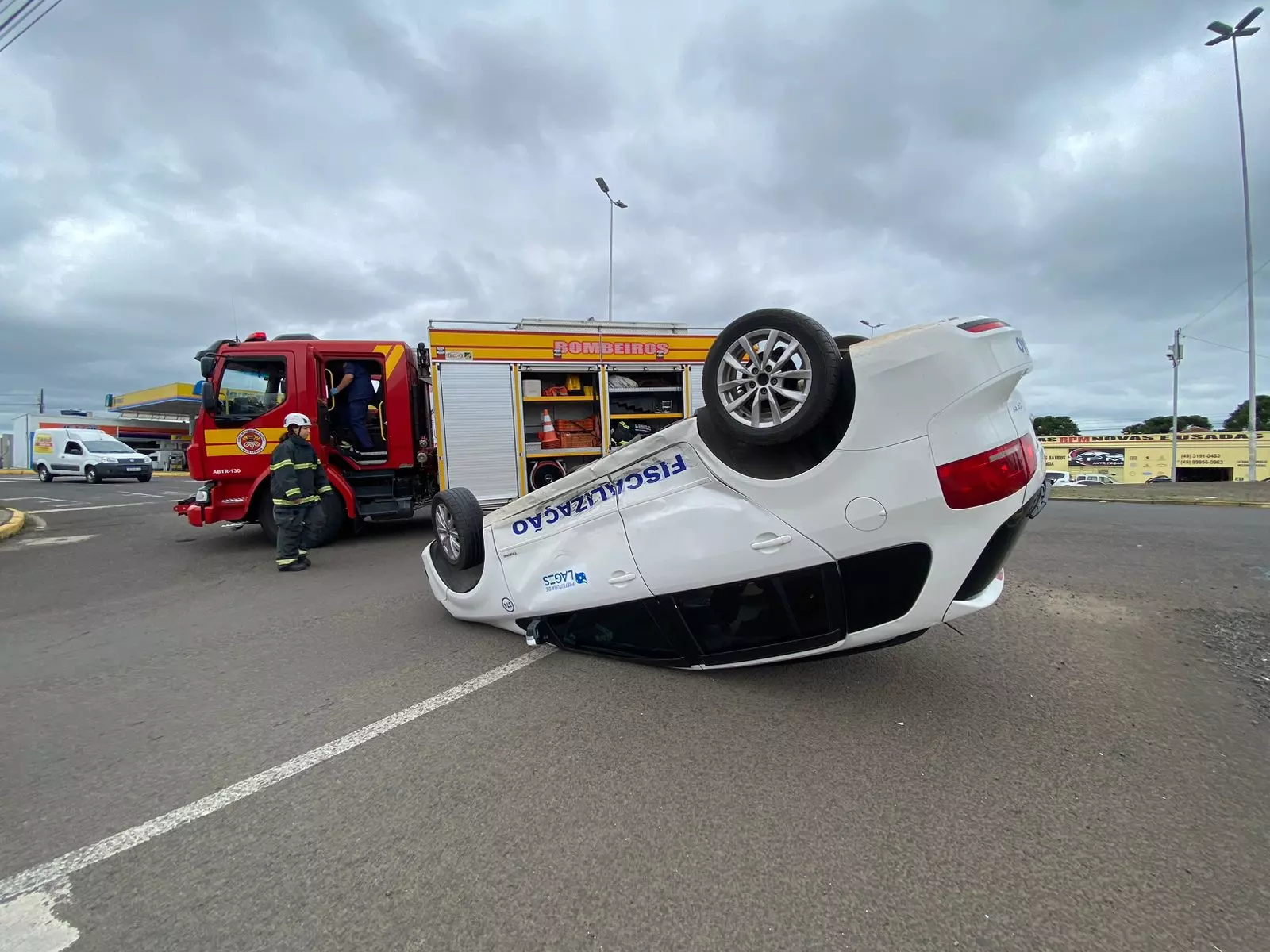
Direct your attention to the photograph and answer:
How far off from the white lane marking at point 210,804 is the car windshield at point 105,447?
→ 28409 millimetres

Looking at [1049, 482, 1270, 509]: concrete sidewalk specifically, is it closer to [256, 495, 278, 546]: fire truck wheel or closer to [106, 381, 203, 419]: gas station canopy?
[256, 495, 278, 546]: fire truck wheel

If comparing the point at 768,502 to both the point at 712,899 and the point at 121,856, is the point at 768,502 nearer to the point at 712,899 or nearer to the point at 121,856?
the point at 712,899

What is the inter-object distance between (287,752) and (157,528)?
33.1ft

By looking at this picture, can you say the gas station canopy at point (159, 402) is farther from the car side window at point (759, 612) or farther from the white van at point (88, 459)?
the car side window at point (759, 612)

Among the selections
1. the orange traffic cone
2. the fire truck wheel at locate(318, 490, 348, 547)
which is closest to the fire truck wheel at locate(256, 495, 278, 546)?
the fire truck wheel at locate(318, 490, 348, 547)

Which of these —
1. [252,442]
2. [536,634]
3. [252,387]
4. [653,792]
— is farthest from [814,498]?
[252,387]

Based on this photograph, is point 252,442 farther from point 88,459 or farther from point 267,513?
point 88,459

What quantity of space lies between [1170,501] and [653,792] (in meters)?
15.6

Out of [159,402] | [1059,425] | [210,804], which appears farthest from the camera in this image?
[1059,425]

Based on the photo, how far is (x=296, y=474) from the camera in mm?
6695

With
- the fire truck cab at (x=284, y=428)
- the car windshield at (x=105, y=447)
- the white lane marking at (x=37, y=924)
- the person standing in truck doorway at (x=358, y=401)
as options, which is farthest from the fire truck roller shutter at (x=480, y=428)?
the car windshield at (x=105, y=447)

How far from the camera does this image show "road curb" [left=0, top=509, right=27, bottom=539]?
30.0 feet

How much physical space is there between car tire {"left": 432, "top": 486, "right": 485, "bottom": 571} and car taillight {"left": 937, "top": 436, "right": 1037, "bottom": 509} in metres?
2.80

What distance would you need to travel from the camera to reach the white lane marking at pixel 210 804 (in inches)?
72.9
